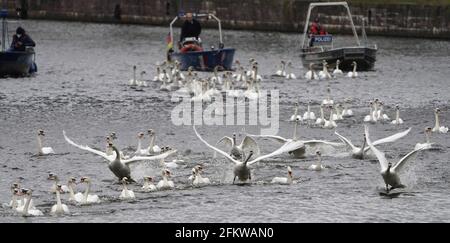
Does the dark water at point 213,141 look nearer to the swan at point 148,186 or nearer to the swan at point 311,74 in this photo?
the swan at point 148,186

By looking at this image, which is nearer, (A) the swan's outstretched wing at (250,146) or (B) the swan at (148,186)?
(B) the swan at (148,186)

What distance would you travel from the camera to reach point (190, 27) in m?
68.5

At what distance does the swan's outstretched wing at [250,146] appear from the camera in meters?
40.7

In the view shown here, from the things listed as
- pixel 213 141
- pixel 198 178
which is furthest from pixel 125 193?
pixel 213 141

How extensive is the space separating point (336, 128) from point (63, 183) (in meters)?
14.6

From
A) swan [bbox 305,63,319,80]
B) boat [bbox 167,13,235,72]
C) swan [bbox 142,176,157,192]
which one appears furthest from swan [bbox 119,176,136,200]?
boat [bbox 167,13,235,72]

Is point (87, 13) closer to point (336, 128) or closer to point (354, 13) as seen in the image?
point (354, 13)

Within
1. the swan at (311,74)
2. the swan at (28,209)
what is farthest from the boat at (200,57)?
the swan at (28,209)

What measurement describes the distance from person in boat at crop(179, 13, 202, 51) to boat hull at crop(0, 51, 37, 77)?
8389mm

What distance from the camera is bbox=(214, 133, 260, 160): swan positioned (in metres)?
40.2

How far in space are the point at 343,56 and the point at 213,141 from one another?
26.1 m

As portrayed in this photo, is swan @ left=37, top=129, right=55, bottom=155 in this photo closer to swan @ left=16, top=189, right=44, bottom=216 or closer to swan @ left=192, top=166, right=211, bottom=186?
swan @ left=192, top=166, right=211, bottom=186

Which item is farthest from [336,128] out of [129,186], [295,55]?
[295,55]

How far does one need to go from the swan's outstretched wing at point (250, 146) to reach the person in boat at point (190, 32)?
26.9 m
